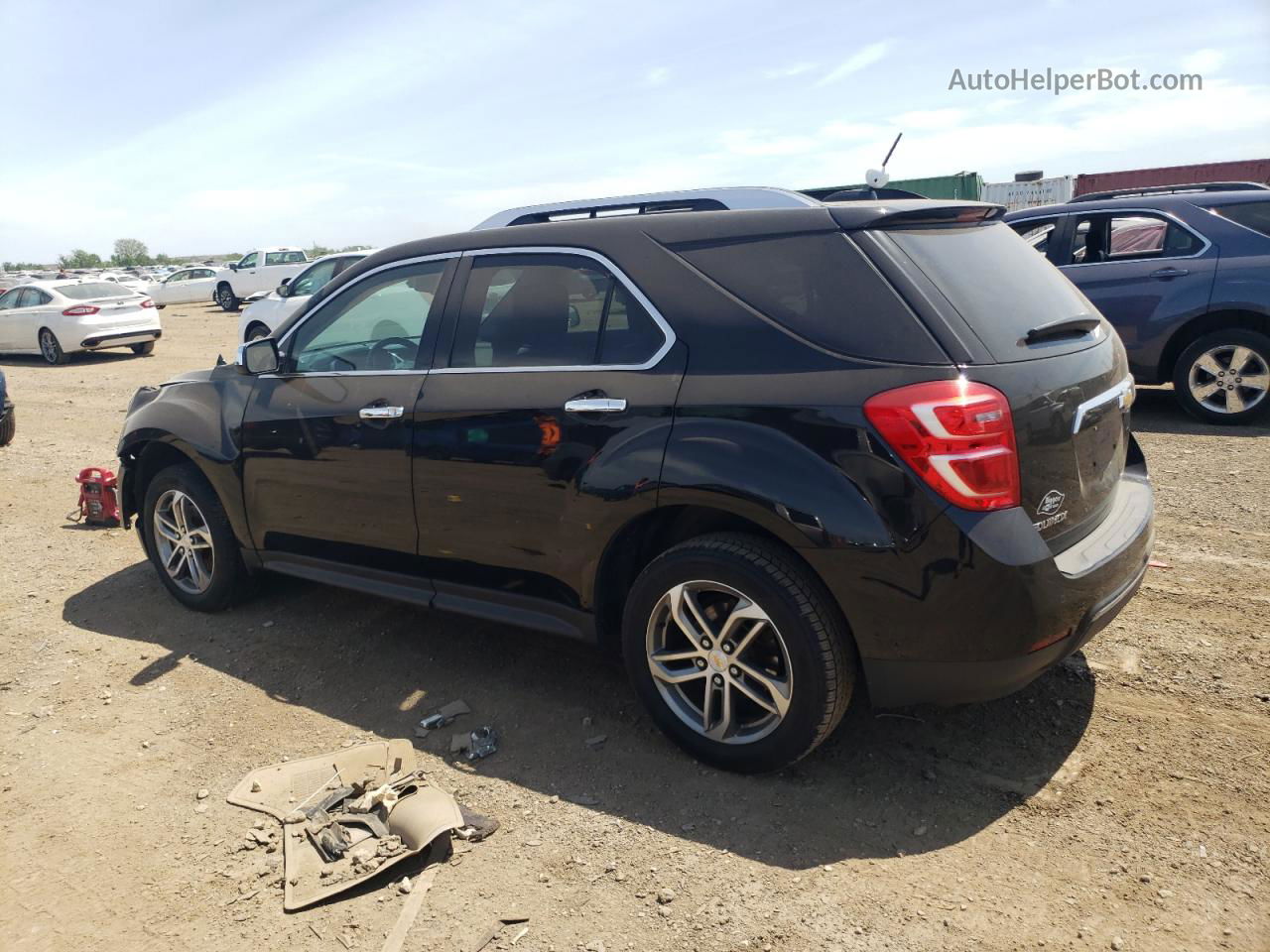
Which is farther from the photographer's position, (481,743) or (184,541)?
(184,541)

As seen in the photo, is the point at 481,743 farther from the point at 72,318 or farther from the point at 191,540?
the point at 72,318

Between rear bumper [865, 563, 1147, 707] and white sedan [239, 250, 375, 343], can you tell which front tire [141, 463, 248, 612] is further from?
white sedan [239, 250, 375, 343]

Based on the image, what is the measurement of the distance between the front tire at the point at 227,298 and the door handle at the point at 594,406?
31.7 meters

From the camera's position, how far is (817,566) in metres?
3.03

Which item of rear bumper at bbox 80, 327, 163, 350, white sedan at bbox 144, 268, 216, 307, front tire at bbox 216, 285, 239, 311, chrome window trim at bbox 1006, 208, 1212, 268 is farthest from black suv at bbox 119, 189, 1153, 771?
white sedan at bbox 144, 268, 216, 307

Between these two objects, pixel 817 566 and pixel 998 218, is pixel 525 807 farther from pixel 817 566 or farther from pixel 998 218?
pixel 998 218

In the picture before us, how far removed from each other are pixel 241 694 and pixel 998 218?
370 cm

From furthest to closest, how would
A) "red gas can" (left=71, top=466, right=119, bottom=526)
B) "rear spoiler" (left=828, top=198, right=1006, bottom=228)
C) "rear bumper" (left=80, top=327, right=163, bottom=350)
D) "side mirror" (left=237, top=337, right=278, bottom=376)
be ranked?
"rear bumper" (left=80, top=327, right=163, bottom=350) → "red gas can" (left=71, top=466, right=119, bottom=526) → "side mirror" (left=237, top=337, right=278, bottom=376) → "rear spoiler" (left=828, top=198, right=1006, bottom=228)

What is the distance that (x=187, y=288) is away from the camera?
121ft

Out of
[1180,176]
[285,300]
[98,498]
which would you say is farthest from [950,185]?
[98,498]

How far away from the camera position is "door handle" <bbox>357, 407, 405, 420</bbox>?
4074 millimetres

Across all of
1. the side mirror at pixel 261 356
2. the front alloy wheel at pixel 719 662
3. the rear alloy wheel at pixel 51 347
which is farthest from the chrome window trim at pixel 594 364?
the rear alloy wheel at pixel 51 347

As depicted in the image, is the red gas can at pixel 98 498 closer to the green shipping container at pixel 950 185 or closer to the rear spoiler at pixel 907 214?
the rear spoiler at pixel 907 214

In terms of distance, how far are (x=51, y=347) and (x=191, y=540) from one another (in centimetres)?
1627
